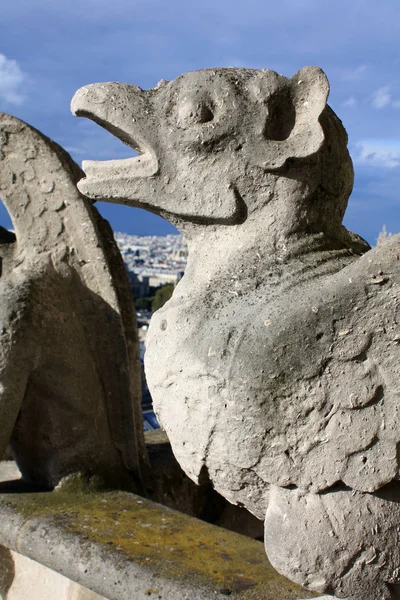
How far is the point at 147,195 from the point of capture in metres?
1.93

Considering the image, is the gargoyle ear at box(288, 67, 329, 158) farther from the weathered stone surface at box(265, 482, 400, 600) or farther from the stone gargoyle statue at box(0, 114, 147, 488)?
the stone gargoyle statue at box(0, 114, 147, 488)

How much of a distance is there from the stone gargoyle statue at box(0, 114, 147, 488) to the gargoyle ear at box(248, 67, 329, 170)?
1290 mm

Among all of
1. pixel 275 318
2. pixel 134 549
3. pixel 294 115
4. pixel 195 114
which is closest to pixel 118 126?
pixel 195 114

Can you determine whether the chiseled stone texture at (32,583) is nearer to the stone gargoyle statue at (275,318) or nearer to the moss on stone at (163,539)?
the moss on stone at (163,539)

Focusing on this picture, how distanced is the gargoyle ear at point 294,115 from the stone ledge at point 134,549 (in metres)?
1.23

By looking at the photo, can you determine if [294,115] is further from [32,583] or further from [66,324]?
[32,583]

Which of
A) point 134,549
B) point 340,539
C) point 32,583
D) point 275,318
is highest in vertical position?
point 275,318

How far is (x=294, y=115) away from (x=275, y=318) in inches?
21.5

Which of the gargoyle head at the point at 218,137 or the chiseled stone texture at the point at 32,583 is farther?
the chiseled stone texture at the point at 32,583

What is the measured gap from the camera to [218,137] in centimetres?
184

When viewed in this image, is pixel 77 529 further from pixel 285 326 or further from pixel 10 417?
pixel 285 326

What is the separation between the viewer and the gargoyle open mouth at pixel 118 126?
1921mm

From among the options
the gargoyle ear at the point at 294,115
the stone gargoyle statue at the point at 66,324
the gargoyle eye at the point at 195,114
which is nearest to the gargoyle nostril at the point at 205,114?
the gargoyle eye at the point at 195,114

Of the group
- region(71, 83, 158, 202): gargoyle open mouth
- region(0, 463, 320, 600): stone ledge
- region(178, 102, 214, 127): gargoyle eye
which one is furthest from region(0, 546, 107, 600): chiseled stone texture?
region(178, 102, 214, 127): gargoyle eye
